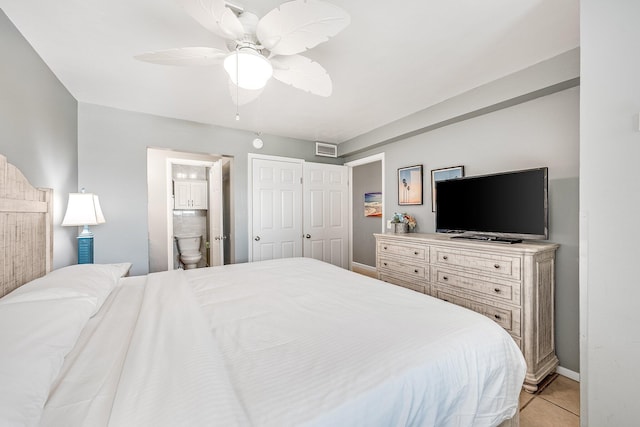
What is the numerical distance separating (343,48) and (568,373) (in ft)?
9.96

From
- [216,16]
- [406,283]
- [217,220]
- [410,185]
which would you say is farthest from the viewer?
[217,220]

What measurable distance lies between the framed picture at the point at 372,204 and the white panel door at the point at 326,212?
990mm

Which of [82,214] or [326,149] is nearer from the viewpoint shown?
[82,214]

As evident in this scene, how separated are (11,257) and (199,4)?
167 centimetres

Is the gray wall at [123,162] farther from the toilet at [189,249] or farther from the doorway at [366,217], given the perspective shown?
the doorway at [366,217]

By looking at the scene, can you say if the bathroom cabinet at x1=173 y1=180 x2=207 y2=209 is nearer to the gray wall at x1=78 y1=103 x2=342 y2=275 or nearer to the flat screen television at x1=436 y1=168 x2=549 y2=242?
the gray wall at x1=78 y1=103 x2=342 y2=275

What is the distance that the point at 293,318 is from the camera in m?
1.28

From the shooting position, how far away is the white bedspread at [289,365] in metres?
0.69

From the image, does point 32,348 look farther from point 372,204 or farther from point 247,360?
point 372,204

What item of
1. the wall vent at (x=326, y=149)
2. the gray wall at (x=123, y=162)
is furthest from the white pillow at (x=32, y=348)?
the wall vent at (x=326, y=149)

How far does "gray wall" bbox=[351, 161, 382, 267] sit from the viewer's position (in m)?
5.34

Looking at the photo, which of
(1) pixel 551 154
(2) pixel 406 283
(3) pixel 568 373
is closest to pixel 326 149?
(2) pixel 406 283

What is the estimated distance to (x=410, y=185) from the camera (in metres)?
3.34

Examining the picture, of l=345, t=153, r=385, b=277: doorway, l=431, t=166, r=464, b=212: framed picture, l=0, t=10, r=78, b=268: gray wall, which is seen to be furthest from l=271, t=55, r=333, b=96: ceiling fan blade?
l=345, t=153, r=385, b=277: doorway
